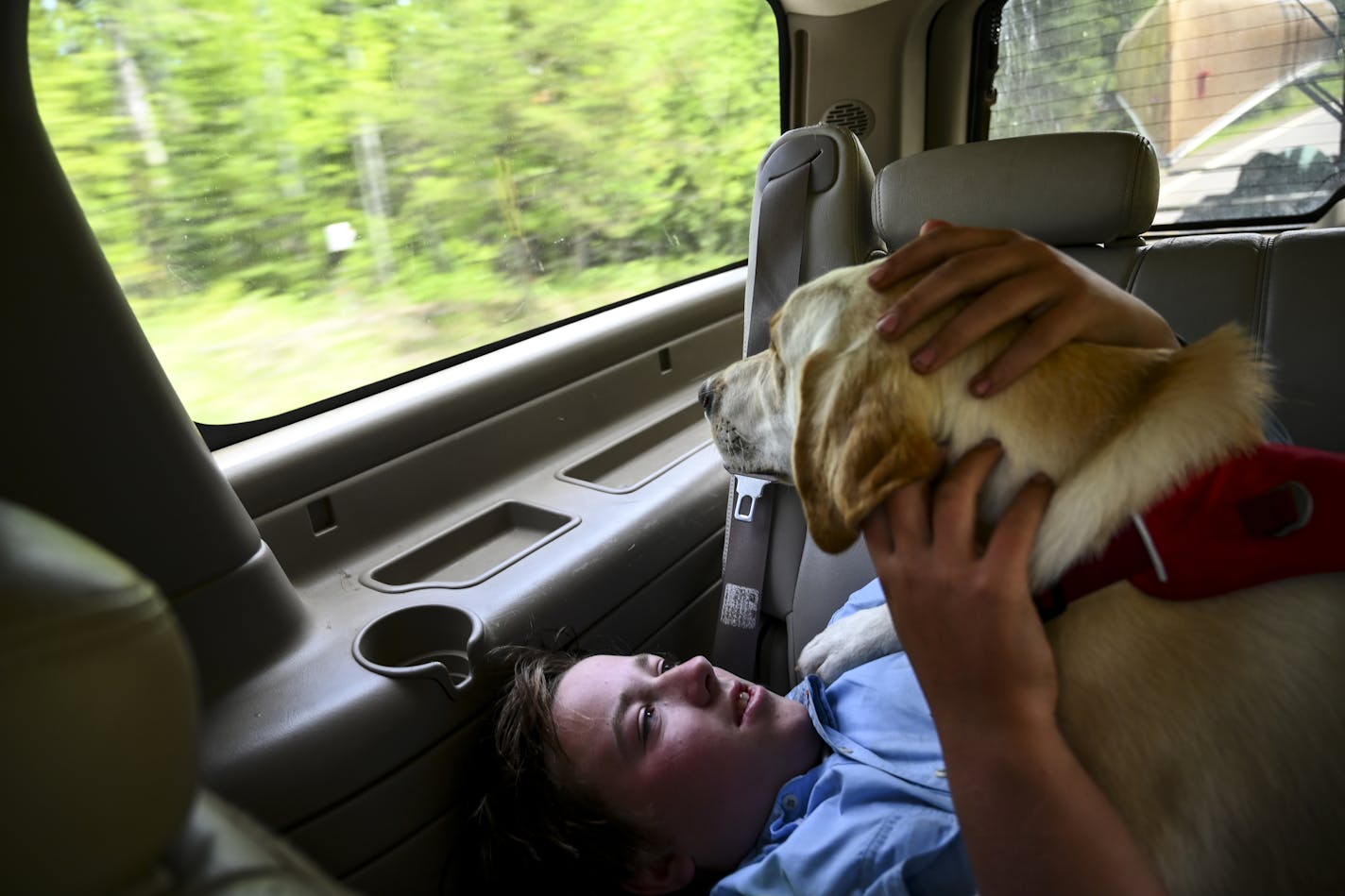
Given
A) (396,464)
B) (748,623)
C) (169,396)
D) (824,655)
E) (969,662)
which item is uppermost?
(169,396)

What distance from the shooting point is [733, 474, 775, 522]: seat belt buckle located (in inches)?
92.5

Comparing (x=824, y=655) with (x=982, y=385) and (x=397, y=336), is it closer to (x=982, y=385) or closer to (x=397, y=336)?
A: (x=982, y=385)

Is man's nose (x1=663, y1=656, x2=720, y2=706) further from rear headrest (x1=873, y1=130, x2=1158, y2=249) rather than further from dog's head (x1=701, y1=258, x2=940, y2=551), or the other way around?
rear headrest (x1=873, y1=130, x2=1158, y2=249)

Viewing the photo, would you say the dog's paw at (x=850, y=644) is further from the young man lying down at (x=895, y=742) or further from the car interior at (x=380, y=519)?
the car interior at (x=380, y=519)

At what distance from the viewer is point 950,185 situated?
2.18 meters

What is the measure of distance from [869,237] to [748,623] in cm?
Result: 115

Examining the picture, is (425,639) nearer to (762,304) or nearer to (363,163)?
(762,304)

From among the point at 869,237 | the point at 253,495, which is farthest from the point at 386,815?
the point at 869,237

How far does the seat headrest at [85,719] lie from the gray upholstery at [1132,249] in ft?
5.86

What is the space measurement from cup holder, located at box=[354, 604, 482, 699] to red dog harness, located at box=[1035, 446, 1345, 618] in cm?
137

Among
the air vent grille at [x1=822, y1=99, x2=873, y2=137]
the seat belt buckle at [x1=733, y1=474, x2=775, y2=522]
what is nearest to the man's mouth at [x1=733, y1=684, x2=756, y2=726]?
the seat belt buckle at [x1=733, y1=474, x2=775, y2=522]

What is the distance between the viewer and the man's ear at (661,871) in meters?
1.69

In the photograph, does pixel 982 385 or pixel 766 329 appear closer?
pixel 982 385

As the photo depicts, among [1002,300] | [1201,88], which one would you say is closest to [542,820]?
[1002,300]
